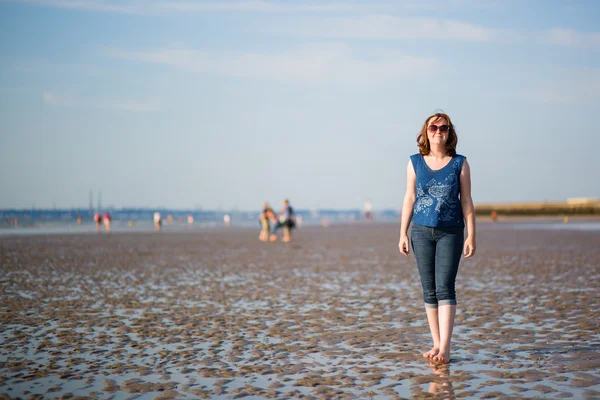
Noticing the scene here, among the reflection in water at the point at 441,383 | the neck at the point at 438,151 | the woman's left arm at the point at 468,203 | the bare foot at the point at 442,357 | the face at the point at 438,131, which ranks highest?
the face at the point at 438,131

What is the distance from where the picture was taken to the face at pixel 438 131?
628cm

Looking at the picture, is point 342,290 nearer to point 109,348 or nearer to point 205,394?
point 109,348

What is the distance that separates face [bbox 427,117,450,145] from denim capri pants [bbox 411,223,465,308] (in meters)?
0.81

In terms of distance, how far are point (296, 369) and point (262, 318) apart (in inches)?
122

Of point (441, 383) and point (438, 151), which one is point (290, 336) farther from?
point (438, 151)

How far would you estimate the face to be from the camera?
20.6ft

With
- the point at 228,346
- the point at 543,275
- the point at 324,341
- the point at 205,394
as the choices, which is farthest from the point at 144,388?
the point at 543,275

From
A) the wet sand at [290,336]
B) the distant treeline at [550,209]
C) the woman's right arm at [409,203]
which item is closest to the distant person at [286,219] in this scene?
the wet sand at [290,336]

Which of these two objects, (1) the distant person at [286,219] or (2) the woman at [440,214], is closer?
(2) the woman at [440,214]

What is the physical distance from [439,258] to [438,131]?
1172 millimetres

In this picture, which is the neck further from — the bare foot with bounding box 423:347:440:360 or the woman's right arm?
the bare foot with bounding box 423:347:440:360

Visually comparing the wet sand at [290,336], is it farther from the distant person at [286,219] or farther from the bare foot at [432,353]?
the distant person at [286,219]

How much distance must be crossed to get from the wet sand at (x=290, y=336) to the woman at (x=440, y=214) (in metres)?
0.58

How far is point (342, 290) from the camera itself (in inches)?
486
